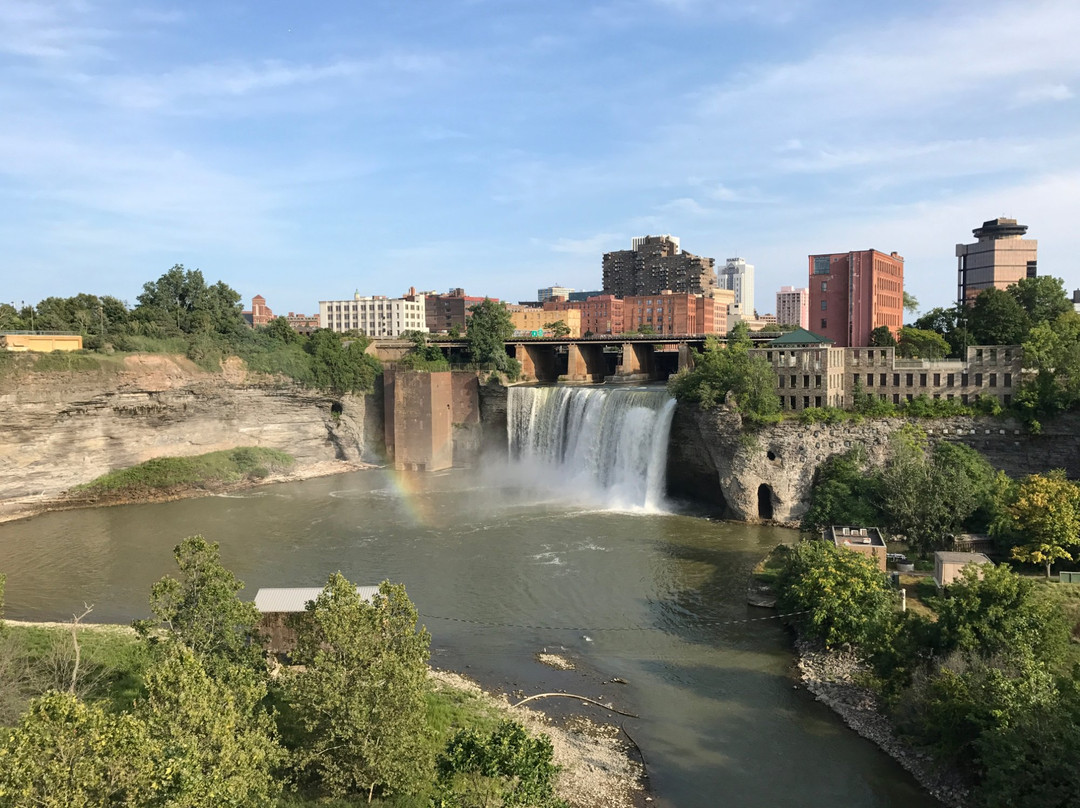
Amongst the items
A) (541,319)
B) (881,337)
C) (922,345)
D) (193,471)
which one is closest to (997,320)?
(922,345)

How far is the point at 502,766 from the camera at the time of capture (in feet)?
50.9

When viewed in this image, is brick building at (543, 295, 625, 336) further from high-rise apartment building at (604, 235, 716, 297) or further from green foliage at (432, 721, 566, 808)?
green foliage at (432, 721, 566, 808)

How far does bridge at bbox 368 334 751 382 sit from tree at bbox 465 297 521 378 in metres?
2.50

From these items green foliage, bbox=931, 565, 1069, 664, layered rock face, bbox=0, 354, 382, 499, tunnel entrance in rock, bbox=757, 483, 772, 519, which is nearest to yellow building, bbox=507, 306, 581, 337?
layered rock face, bbox=0, 354, 382, 499

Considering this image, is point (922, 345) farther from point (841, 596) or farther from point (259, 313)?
point (259, 313)

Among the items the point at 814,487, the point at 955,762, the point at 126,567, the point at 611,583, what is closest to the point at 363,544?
the point at 126,567

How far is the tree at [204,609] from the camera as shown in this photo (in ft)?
63.0

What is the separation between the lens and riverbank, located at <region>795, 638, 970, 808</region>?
18688 mm

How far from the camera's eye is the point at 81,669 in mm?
22641

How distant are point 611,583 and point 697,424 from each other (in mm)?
14496

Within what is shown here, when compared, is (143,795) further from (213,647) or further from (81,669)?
(81,669)

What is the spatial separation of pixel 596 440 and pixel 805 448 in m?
13.6

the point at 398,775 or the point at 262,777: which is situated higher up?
the point at 262,777

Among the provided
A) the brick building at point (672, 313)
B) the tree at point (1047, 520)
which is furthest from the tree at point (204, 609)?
the brick building at point (672, 313)
